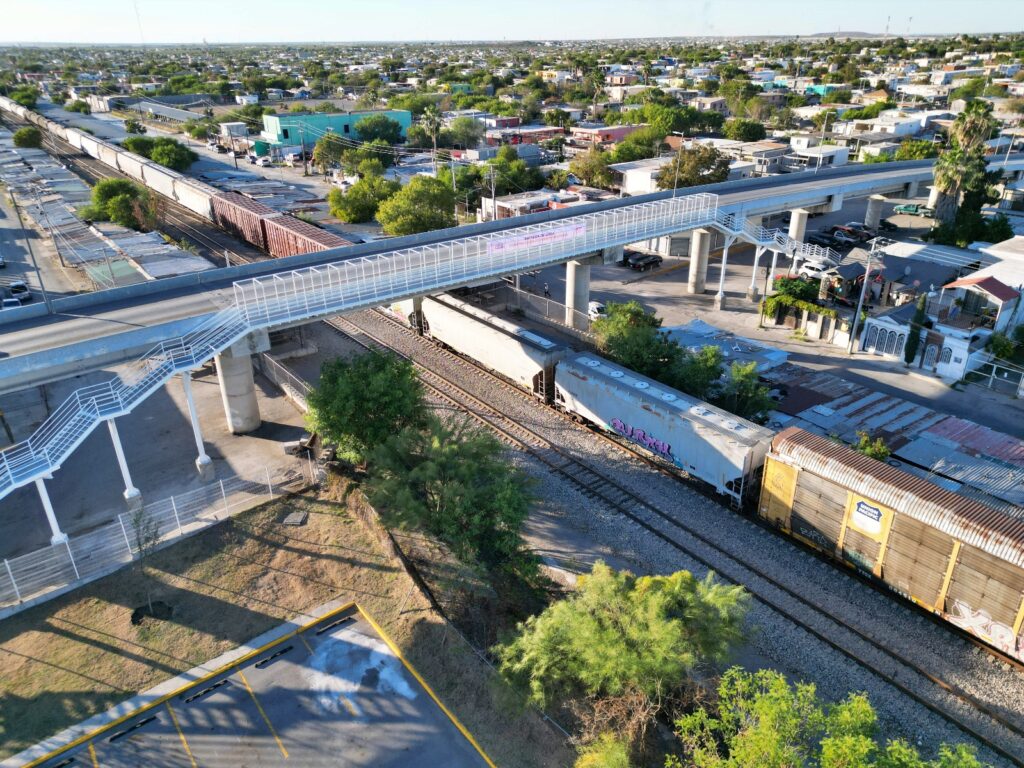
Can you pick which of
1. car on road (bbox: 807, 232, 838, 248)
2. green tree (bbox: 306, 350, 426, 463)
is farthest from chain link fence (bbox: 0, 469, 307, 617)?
car on road (bbox: 807, 232, 838, 248)

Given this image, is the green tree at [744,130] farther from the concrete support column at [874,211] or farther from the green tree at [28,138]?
the green tree at [28,138]

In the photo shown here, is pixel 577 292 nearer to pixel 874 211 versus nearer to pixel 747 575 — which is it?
pixel 747 575

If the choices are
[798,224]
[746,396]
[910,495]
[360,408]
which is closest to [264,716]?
[360,408]

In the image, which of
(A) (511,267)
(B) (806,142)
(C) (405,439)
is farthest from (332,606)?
(B) (806,142)

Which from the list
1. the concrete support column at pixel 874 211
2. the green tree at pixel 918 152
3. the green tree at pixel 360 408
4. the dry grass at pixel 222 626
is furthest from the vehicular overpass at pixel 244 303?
the green tree at pixel 918 152

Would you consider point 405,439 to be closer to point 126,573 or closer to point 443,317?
point 126,573

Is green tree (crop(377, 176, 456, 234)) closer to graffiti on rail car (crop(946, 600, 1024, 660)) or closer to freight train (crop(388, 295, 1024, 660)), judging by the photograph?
freight train (crop(388, 295, 1024, 660))

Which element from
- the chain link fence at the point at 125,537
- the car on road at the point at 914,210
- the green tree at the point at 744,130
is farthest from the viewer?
the green tree at the point at 744,130

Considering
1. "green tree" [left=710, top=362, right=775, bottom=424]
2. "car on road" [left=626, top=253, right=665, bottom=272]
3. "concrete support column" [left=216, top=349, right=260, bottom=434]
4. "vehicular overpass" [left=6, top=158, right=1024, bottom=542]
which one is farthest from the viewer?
"car on road" [left=626, top=253, right=665, bottom=272]

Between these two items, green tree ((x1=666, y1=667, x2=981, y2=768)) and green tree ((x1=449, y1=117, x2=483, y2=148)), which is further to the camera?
green tree ((x1=449, y1=117, x2=483, y2=148))
